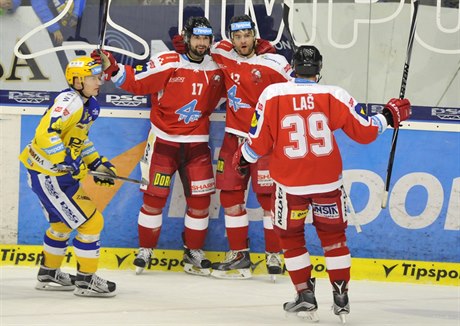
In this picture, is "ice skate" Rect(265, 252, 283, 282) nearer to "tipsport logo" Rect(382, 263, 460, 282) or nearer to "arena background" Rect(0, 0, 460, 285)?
"arena background" Rect(0, 0, 460, 285)

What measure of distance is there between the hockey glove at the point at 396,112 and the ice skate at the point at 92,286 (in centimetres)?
177

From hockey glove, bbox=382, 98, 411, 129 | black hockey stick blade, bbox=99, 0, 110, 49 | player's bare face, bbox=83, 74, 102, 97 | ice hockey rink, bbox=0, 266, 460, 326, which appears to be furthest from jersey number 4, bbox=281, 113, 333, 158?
black hockey stick blade, bbox=99, 0, 110, 49

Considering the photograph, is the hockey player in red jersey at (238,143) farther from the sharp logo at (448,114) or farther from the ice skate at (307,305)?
the ice skate at (307,305)

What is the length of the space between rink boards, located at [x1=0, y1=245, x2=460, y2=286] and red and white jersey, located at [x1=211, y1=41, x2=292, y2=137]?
887 mm

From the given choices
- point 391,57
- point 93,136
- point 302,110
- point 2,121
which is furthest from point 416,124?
point 2,121

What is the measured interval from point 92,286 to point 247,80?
1591mm

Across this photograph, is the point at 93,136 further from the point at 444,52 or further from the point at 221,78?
the point at 444,52

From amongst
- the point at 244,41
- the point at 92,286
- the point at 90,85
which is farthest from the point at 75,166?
the point at 244,41

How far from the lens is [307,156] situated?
5297mm

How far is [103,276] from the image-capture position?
6.52m

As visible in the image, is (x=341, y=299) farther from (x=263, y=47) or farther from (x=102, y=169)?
(x=263, y=47)

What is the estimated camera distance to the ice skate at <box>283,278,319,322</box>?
17.7 ft

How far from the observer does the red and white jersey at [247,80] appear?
651 cm

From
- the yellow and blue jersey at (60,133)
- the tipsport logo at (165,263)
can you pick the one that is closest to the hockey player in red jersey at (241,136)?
the tipsport logo at (165,263)
